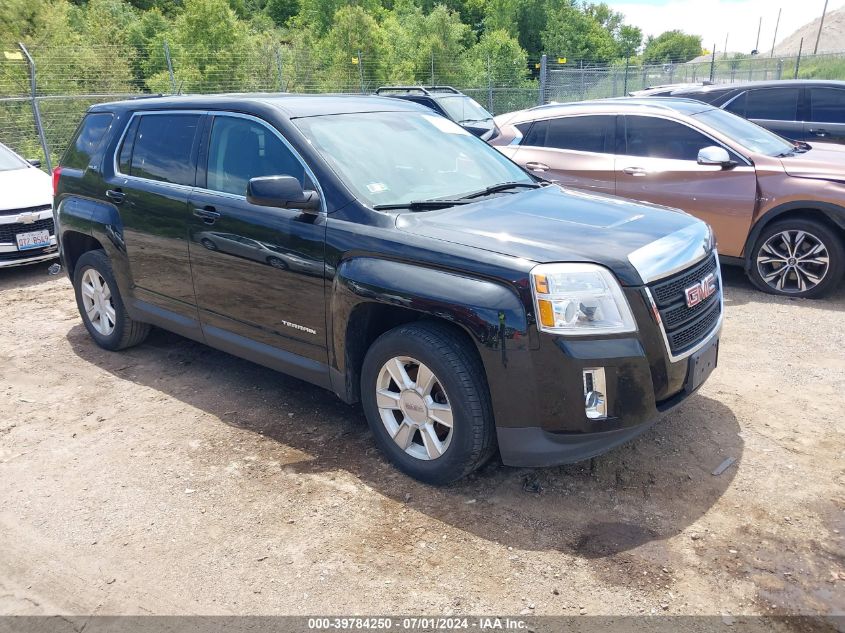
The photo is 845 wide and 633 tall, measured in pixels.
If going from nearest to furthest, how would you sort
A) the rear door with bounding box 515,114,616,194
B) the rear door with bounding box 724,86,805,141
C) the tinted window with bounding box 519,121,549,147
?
the rear door with bounding box 515,114,616,194
the tinted window with bounding box 519,121,549,147
the rear door with bounding box 724,86,805,141

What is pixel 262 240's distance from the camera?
4.09m

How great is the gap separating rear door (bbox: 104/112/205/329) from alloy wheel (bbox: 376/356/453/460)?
1720 mm

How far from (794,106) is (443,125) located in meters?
6.95

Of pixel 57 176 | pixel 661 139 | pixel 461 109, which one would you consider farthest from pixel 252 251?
pixel 461 109

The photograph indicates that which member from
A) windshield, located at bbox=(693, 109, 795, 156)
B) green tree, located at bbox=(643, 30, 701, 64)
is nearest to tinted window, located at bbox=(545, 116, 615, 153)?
windshield, located at bbox=(693, 109, 795, 156)

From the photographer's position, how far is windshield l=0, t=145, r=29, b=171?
8922mm

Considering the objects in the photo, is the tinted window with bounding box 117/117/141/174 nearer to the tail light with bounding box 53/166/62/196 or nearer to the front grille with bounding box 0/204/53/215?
the tail light with bounding box 53/166/62/196

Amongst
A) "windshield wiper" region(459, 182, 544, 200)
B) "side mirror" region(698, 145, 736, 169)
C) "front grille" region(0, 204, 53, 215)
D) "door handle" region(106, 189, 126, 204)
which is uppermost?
"windshield wiper" region(459, 182, 544, 200)

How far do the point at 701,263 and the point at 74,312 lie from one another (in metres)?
5.78

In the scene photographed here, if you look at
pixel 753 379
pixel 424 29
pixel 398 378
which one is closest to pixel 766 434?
pixel 753 379

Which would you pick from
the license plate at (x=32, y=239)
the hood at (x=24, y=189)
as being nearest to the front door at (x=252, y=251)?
the license plate at (x=32, y=239)

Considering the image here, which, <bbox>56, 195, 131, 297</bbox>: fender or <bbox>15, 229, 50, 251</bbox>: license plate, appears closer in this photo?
<bbox>56, 195, 131, 297</bbox>: fender

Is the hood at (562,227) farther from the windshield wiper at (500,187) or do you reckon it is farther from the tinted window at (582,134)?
the tinted window at (582,134)

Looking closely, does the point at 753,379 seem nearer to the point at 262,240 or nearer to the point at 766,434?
the point at 766,434
